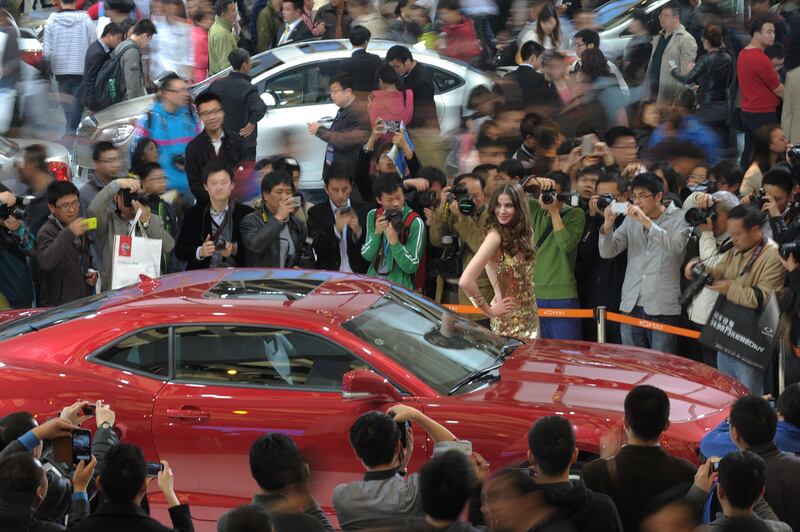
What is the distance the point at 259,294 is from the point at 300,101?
7.08 metres

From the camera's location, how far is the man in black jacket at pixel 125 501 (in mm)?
4547

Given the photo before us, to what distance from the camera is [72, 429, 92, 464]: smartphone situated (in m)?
5.64

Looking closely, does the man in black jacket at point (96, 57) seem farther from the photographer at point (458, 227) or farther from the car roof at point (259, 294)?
the car roof at point (259, 294)

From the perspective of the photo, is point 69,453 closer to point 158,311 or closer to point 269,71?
point 158,311

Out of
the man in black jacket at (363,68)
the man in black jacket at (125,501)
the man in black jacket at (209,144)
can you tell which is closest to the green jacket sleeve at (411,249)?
the man in black jacket at (209,144)

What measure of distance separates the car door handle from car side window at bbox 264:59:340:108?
7791 millimetres

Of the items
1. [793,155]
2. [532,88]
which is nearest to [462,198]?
[793,155]

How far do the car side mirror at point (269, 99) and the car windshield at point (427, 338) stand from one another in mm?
6662

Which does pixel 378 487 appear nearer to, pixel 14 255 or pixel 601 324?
pixel 601 324

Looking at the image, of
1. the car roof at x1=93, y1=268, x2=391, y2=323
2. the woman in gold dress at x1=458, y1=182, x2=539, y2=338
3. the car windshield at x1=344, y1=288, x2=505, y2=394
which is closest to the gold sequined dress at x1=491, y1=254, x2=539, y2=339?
the woman in gold dress at x1=458, y1=182, x2=539, y2=338

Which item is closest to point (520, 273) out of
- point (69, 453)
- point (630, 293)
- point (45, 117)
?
point (630, 293)

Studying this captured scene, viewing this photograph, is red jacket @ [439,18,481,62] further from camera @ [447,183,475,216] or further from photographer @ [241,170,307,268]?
photographer @ [241,170,307,268]

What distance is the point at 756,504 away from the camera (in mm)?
4953

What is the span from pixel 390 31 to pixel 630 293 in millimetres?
7515
